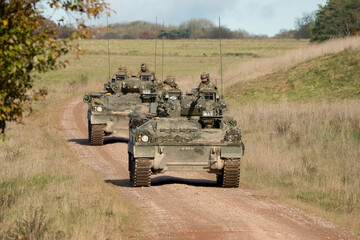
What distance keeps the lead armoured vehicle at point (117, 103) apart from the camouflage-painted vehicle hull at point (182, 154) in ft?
27.4

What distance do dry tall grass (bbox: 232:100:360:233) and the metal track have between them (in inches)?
35.7

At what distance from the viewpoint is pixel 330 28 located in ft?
190

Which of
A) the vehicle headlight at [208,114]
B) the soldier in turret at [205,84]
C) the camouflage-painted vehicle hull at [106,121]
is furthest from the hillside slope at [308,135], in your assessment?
the camouflage-painted vehicle hull at [106,121]

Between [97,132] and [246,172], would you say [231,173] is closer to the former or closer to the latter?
[246,172]

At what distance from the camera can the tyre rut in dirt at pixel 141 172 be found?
1495 cm

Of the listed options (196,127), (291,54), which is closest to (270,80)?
(291,54)

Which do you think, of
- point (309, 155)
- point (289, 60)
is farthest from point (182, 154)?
point (289, 60)

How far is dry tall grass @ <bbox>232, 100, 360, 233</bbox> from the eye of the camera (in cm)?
1487

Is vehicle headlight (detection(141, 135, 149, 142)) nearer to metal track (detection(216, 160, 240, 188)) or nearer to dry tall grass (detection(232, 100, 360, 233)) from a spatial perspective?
metal track (detection(216, 160, 240, 188))

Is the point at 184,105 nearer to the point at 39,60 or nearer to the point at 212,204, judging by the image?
the point at 212,204

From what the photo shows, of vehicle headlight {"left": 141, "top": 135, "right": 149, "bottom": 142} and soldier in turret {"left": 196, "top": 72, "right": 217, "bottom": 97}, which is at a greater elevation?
soldier in turret {"left": 196, "top": 72, "right": 217, "bottom": 97}

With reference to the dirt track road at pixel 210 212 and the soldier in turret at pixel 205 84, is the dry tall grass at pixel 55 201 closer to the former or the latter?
the dirt track road at pixel 210 212

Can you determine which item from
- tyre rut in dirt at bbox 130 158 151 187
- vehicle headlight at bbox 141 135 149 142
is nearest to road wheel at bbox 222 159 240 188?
tyre rut in dirt at bbox 130 158 151 187

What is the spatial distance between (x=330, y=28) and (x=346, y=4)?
2441 millimetres
